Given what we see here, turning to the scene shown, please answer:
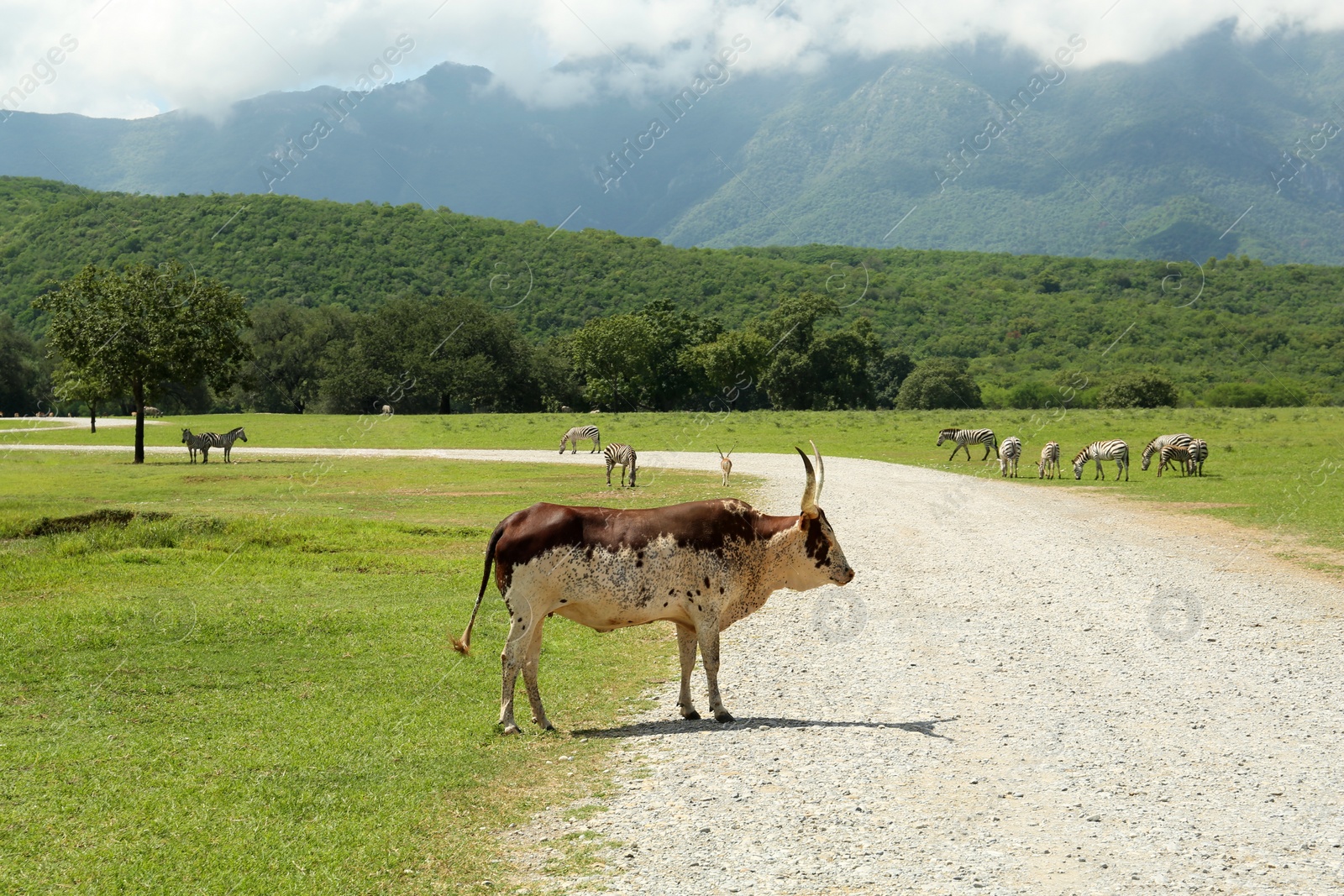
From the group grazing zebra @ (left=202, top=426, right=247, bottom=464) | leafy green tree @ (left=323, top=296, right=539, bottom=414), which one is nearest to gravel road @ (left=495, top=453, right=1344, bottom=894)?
grazing zebra @ (left=202, top=426, right=247, bottom=464)

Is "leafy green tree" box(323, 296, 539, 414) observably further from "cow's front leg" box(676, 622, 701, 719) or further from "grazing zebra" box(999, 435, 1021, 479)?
"cow's front leg" box(676, 622, 701, 719)

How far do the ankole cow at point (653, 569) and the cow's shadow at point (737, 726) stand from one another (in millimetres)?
133

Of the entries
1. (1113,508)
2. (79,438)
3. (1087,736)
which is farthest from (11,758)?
(79,438)

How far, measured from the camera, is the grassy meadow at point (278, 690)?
6727mm

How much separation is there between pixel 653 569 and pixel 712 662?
3.09ft

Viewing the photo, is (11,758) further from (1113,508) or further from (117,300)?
(117,300)

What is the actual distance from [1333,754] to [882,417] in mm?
66496

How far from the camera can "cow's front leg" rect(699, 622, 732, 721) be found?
9.32m

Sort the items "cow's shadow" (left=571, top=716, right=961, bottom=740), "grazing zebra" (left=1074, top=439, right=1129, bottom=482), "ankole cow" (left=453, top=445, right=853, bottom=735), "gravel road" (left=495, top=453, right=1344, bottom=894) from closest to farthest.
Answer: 1. "gravel road" (left=495, top=453, right=1344, bottom=894)
2. "ankole cow" (left=453, top=445, right=853, bottom=735)
3. "cow's shadow" (left=571, top=716, right=961, bottom=740)
4. "grazing zebra" (left=1074, top=439, right=1129, bottom=482)

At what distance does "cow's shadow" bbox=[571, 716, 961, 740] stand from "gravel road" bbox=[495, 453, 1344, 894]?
38mm

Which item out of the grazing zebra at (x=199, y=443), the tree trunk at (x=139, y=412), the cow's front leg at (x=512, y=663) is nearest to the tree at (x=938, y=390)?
the grazing zebra at (x=199, y=443)

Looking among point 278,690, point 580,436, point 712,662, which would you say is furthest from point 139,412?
point 712,662

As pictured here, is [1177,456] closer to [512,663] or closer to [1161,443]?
[1161,443]

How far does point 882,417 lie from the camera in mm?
74125
